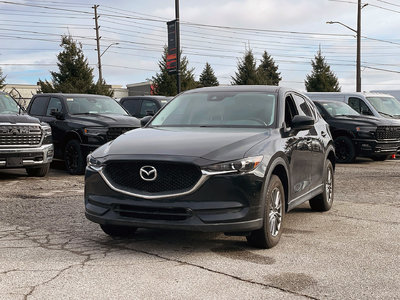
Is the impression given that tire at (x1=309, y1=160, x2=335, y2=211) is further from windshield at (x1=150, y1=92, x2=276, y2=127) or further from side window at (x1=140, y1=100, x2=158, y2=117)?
side window at (x1=140, y1=100, x2=158, y2=117)

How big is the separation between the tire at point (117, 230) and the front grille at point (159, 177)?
759mm

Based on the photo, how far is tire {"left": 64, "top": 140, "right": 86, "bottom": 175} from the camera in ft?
39.3

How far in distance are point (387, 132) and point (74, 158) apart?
8.20m

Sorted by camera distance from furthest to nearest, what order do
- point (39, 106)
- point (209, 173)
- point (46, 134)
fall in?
point (39, 106) < point (46, 134) < point (209, 173)

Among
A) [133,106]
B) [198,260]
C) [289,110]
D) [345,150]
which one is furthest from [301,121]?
[133,106]

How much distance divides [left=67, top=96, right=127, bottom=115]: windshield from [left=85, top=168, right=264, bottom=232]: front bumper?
818 cm

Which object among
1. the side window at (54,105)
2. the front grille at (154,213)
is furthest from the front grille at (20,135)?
the front grille at (154,213)

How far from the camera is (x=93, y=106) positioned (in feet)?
43.8

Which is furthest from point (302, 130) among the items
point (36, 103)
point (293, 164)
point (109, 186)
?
point (36, 103)

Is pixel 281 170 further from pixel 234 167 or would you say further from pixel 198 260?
pixel 198 260

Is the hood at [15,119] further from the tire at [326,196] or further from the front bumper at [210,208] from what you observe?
the front bumper at [210,208]

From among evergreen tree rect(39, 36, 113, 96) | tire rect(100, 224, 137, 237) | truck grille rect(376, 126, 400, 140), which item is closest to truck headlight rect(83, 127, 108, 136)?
tire rect(100, 224, 137, 237)

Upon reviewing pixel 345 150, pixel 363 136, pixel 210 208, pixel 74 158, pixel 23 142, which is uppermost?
pixel 23 142

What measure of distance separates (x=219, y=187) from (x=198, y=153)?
0.38 metres
